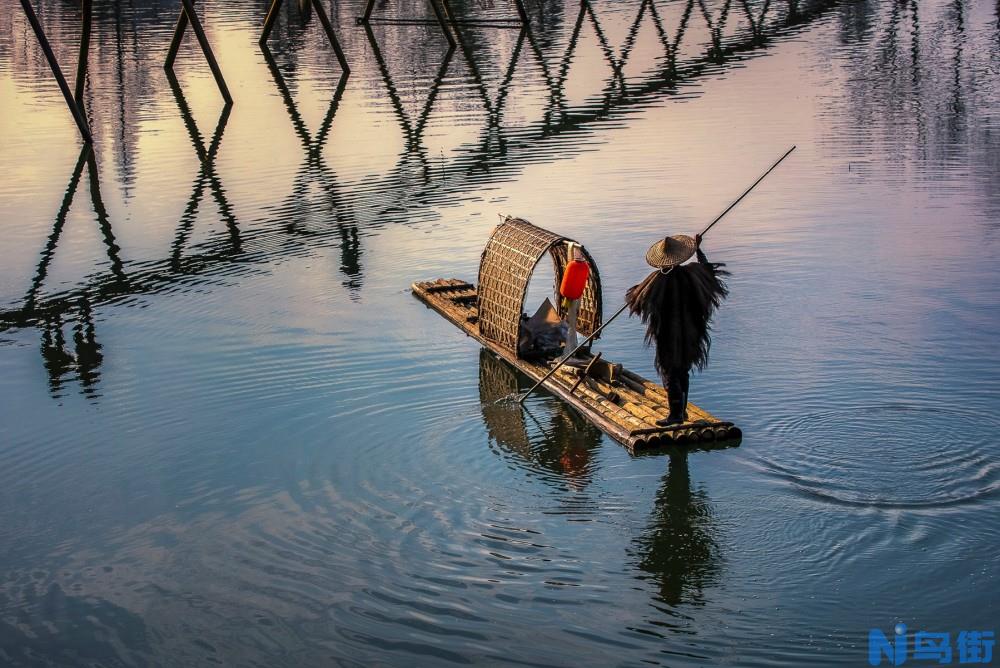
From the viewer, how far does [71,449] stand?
12.0m

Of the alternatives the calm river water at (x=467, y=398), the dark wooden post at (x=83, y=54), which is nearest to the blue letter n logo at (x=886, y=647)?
the calm river water at (x=467, y=398)

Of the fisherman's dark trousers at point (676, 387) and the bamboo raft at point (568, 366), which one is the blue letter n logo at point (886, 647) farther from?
the fisherman's dark trousers at point (676, 387)

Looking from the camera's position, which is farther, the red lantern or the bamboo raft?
the red lantern

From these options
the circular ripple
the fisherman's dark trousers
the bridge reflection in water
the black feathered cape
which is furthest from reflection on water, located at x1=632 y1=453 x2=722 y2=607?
the bridge reflection in water

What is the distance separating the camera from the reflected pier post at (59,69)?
79.2 feet

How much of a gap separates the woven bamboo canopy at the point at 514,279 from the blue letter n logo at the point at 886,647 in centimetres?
571

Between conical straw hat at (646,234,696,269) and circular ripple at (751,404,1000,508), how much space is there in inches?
71.4

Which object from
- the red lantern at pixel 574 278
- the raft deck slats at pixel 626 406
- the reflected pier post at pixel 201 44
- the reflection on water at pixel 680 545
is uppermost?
the reflected pier post at pixel 201 44

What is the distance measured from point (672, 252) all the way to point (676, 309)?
0.51 metres

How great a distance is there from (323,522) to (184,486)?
1.60 meters

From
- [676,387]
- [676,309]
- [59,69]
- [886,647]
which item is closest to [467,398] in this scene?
[676,387]

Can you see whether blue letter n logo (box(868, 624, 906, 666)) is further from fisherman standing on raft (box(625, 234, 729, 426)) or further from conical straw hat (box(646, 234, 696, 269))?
conical straw hat (box(646, 234, 696, 269))

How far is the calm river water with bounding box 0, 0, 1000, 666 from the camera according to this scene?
351 inches

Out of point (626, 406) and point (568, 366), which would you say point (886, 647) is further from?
point (568, 366)
